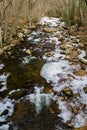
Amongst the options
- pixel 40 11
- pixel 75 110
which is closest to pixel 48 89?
pixel 75 110

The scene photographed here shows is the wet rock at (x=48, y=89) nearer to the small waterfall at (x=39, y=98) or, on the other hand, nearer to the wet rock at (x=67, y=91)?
the small waterfall at (x=39, y=98)

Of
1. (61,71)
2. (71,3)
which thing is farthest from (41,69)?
(71,3)

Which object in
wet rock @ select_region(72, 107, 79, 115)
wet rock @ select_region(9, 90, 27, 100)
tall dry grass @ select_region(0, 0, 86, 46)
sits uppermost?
tall dry grass @ select_region(0, 0, 86, 46)

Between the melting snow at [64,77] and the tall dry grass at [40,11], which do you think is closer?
the melting snow at [64,77]

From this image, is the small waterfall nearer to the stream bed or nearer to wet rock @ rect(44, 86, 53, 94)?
the stream bed

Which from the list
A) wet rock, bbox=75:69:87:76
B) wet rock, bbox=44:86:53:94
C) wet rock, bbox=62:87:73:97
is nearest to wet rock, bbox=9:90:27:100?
wet rock, bbox=44:86:53:94

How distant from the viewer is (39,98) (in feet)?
21.9

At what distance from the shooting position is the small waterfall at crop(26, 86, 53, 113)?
251 inches

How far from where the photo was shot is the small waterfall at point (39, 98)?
638 cm

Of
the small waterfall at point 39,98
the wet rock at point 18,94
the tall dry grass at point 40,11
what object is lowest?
the small waterfall at point 39,98

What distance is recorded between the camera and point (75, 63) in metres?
8.87

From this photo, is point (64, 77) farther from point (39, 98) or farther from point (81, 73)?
point (39, 98)

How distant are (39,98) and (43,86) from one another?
2.20ft

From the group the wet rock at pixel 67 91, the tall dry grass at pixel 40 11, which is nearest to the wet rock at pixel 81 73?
the wet rock at pixel 67 91
